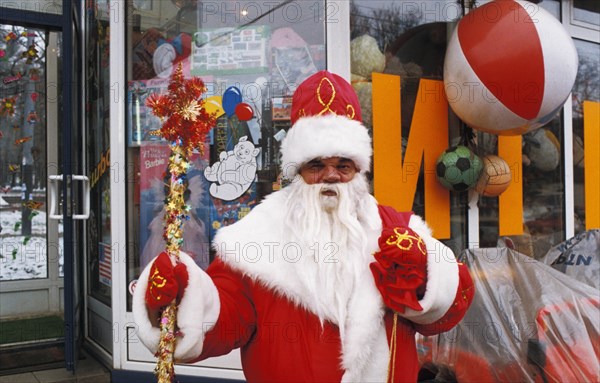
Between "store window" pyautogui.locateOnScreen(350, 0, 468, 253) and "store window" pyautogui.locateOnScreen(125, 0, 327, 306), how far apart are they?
1.47 ft

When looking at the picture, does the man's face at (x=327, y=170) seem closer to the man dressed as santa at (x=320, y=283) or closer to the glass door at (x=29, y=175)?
the man dressed as santa at (x=320, y=283)

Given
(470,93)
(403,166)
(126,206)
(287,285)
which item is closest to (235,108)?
(126,206)

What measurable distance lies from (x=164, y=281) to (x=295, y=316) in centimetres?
52

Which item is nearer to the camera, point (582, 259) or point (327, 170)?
point (327, 170)

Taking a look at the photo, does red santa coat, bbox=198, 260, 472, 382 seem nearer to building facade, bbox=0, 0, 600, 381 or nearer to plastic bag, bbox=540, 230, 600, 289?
plastic bag, bbox=540, 230, 600, 289

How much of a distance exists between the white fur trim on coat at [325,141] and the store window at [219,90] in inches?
69.9

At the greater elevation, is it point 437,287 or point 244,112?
point 244,112

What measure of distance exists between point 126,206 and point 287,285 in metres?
2.45

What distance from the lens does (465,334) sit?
3.22m

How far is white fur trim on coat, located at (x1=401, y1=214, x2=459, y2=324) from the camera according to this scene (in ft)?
5.89

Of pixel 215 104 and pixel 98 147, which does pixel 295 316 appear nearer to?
pixel 215 104

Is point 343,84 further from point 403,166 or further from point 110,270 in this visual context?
point 110,270

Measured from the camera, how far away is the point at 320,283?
1.93m

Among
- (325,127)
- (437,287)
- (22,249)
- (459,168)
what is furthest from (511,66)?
(22,249)
